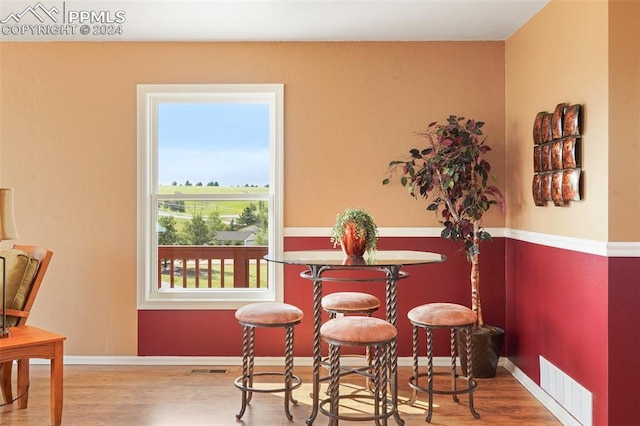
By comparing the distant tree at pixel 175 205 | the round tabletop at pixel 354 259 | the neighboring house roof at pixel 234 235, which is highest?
the distant tree at pixel 175 205

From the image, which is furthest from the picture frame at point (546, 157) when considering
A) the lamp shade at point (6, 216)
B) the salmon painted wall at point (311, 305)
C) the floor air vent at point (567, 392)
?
the lamp shade at point (6, 216)

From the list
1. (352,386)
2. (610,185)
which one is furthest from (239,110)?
(610,185)

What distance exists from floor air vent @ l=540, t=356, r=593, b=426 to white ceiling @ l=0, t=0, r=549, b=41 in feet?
7.78

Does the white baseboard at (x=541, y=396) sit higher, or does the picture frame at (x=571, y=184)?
the picture frame at (x=571, y=184)

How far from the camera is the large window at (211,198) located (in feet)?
15.5

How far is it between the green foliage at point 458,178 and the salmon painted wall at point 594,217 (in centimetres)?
42

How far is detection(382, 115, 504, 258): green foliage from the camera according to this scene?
4.17 meters

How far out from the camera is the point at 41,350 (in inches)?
127

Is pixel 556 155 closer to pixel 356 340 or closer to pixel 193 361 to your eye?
pixel 356 340

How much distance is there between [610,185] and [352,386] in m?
2.15

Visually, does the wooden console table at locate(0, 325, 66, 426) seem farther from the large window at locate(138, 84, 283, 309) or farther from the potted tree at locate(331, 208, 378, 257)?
the potted tree at locate(331, 208, 378, 257)

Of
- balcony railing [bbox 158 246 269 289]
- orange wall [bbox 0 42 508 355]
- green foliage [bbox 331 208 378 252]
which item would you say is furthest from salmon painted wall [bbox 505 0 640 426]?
balcony railing [bbox 158 246 269 289]

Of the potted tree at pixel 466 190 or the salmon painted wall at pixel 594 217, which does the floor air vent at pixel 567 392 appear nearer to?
the salmon painted wall at pixel 594 217

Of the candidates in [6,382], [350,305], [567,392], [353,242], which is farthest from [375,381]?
[6,382]
